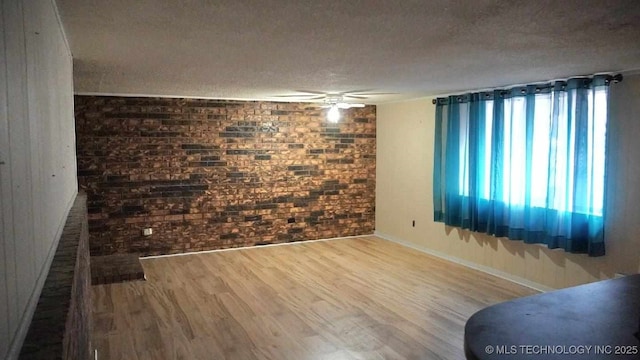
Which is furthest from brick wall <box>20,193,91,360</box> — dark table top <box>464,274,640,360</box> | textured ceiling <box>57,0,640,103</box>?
textured ceiling <box>57,0,640,103</box>

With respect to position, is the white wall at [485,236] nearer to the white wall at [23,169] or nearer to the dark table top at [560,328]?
the dark table top at [560,328]

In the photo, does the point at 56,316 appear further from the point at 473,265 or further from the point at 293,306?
the point at 473,265

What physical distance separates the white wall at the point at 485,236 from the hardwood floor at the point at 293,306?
285 mm

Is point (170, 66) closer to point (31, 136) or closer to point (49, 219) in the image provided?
point (49, 219)

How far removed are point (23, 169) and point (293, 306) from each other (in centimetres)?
355

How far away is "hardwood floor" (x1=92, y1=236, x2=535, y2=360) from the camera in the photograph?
3.42 metres

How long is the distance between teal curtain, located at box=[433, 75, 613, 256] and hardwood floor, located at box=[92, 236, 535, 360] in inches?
29.6

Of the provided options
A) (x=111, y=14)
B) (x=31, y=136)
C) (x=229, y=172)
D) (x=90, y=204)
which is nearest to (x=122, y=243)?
(x=90, y=204)

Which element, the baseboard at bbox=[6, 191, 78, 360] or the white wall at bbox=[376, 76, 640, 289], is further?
the white wall at bbox=[376, 76, 640, 289]

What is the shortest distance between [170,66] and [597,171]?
153 inches

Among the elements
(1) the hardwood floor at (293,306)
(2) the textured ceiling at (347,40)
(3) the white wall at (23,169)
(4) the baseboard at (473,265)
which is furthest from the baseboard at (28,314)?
(4) the baseboard at (473,265)

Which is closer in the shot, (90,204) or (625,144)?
(625,144)

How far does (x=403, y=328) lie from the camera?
12.3 feet

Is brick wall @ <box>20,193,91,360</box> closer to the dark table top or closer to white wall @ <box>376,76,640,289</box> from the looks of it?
the dark table top
